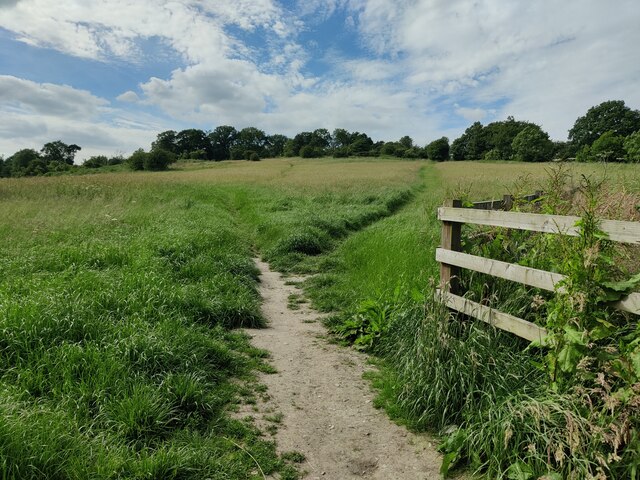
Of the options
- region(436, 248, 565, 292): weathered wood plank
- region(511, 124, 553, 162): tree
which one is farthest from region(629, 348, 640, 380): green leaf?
region(511, 124, 553, 162): tree

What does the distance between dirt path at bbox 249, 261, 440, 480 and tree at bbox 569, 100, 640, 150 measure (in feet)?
281

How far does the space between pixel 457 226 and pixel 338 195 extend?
1718cm

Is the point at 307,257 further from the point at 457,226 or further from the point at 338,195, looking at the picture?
the point at 338,195

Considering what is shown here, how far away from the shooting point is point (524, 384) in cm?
363

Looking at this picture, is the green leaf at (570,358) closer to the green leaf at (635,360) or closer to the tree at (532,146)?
the green leaf at (635,360)

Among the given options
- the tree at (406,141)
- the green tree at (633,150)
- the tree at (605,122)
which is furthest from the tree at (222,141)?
the green tree at (633,150)

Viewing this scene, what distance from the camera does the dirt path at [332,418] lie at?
132 inches

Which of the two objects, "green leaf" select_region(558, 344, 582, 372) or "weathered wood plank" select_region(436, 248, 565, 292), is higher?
"weathered wood plank" select_region(436, 248, 565, 292)

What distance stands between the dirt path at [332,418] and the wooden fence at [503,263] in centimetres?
139

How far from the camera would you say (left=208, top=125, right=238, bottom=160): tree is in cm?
11372

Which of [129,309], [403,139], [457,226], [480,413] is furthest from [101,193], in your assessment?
[403,139]

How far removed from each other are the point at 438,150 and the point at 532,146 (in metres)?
23.1

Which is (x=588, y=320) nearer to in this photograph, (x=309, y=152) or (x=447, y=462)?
(x=447, y=462)

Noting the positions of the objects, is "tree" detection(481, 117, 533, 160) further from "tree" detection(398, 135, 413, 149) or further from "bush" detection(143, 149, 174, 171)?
"bush" detection(143, 149, 174, 171)
